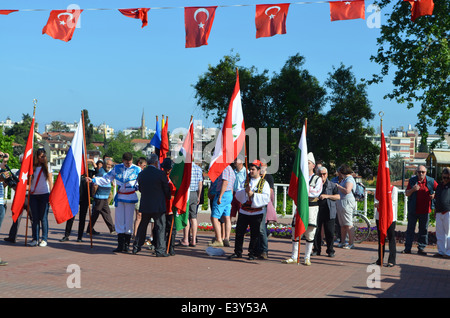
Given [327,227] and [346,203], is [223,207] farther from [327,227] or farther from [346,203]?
[346,203]

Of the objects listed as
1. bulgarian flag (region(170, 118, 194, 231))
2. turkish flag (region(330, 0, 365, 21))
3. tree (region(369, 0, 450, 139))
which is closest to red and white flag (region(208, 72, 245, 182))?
bulgarian flag (region(170, 118, 194, 231))

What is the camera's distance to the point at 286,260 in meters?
10.4

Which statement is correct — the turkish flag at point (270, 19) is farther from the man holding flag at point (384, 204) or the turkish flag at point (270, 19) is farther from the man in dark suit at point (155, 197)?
the man in dark suit at point (155, 197)

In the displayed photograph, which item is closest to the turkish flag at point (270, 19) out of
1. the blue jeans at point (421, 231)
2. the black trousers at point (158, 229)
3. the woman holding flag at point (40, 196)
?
the black trousers at point (158, 229)

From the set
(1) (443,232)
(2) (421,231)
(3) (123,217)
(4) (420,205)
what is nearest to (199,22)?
(3) (123,217)

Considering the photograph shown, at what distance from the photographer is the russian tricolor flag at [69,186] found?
11.3 meters

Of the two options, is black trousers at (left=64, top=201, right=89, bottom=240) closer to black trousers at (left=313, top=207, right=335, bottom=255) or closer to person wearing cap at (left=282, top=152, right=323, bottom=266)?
person wearing cap at (left=282, top=152, right=323, bottom=266)

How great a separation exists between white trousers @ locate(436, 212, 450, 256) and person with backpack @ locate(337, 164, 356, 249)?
1.74m

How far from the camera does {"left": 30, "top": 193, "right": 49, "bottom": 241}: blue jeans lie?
11.7 meters

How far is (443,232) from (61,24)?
30.0ft
